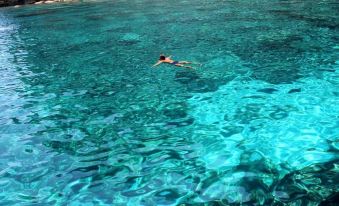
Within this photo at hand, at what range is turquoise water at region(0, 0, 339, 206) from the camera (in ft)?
17.4

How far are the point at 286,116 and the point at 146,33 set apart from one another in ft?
42.2

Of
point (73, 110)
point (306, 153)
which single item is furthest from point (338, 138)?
point (73, 110)

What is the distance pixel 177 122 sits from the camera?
7637 mm

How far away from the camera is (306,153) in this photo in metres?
6.04

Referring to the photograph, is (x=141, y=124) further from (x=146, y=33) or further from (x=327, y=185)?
(x=146, y=33)

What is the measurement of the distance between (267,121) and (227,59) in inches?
216

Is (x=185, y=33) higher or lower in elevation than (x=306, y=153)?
higher

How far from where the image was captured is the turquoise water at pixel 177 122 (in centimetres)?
532

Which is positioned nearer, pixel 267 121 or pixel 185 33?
pixel 267 121

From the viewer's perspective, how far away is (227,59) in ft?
40.9

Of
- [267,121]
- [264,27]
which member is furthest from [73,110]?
[264,27]

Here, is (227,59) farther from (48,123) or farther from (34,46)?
(34,46)

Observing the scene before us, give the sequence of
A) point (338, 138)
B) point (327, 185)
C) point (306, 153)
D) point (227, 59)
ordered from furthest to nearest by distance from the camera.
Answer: point (227, 59) < point (338, 138) < point (306, 153) < point (327, 185)

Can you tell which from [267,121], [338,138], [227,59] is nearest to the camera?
[338,138]
